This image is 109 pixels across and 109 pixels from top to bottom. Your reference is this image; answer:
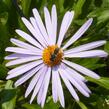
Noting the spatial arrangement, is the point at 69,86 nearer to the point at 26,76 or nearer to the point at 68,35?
the point at 26,76

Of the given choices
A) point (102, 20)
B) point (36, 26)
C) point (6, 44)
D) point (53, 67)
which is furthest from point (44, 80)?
point (102, 20)

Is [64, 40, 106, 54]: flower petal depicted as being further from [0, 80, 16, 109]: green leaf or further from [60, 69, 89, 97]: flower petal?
[0, 80, 16, 109]: green leaf

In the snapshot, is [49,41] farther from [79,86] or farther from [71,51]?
[79,86]

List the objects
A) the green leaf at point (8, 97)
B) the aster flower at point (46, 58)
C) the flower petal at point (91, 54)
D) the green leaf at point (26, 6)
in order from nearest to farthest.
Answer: the flower petal at point (91, 54), the aster flower at point (46, 58), the green leaf at point (8, 97), the green leaf at point (26, 6)

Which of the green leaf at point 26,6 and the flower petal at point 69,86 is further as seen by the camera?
the green leaf at point 26,6

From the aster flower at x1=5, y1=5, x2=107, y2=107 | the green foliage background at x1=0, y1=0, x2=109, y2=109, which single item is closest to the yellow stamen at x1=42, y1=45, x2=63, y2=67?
the aster flower at x1=5, y1=5, x2=107, y2=107

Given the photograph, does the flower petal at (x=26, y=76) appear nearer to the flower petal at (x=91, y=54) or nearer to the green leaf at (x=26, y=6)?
the flower petal at (x=91, y=54)

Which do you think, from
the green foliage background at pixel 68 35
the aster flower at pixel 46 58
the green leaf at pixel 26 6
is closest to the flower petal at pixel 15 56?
the aster flower at pixel 46 58

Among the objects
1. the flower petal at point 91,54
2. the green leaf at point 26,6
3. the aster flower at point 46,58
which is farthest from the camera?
the green leaf at point 26,6
